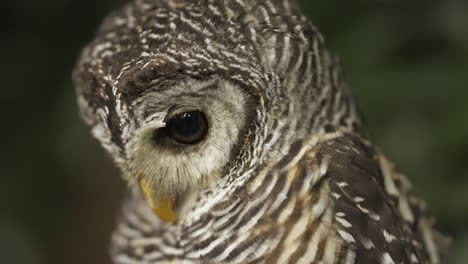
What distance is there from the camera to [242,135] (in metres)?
1.46

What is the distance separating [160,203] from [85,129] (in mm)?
1210

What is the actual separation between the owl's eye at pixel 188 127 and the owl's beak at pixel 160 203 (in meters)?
0.17

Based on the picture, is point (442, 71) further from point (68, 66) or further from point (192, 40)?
point (68, 66)

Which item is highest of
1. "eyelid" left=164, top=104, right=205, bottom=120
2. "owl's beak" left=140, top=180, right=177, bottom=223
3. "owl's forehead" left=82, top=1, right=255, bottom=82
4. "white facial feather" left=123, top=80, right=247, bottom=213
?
"owl's forehead" left=82, top=1, right=255, bottom=82

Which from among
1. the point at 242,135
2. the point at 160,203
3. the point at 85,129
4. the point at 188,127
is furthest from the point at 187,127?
the point at 85,129

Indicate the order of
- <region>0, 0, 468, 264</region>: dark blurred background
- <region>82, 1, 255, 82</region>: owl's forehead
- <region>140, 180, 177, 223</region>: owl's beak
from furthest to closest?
<region>0, 0, 468, 264</region>: dark blurred background
<region>140, 180, 177, 223</region>: owl's beak
<region>82, 1, 255, 82</region>: owl's forehead

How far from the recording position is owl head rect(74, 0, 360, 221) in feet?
4.53

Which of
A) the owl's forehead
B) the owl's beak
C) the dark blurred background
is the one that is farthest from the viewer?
the dark blurred background

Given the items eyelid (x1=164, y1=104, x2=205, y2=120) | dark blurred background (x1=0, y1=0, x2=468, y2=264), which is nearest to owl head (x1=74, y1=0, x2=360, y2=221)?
eyelid (x1=164, y1=104, x2=205, y2=120)

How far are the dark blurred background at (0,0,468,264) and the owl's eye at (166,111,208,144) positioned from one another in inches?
30.4

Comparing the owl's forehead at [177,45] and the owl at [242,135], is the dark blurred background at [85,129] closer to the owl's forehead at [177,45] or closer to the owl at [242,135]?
the owl at [242,135]

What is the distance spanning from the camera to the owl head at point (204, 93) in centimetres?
138

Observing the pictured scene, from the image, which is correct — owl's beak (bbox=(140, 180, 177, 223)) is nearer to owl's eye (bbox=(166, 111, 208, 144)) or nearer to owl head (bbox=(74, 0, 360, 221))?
owl head (bbox=(74, 0, 360, 221))

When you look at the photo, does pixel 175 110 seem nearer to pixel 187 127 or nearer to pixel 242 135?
pixel 187 127
